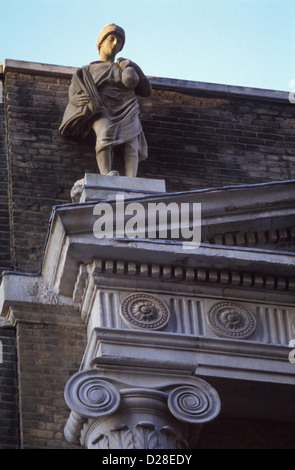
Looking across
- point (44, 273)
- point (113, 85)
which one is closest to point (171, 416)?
point (44, 273)

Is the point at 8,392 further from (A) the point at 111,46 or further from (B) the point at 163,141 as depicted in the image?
(A) the point at 111,46

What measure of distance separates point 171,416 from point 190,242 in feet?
6.06

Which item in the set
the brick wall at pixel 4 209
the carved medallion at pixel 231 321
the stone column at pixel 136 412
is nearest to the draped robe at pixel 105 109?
the brick wall at pixel 4 209

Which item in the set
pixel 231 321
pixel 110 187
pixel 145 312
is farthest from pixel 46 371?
pixel 110 187

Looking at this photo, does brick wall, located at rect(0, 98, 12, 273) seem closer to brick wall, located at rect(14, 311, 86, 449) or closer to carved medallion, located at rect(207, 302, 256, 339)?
brick wall, located at rect(14, 311, 86, 449)

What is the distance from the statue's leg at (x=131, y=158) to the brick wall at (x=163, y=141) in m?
0.61

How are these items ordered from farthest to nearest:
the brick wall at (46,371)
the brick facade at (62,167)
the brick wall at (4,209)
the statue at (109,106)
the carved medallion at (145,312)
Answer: the statue at (109,106), the brick wall at (4,209), the brick facade at (62,167), the brick wall at (46,371), the carved medallion at (145,312)

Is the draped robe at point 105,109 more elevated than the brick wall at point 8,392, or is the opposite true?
the draped robe at point 105,109

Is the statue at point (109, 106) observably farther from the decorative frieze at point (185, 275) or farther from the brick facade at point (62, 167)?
the decorative frieze at point (185, 275)

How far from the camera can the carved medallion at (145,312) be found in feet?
A: 41.3

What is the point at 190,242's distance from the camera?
42.2 ft

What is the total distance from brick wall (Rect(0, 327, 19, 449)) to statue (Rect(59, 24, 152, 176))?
2.61m

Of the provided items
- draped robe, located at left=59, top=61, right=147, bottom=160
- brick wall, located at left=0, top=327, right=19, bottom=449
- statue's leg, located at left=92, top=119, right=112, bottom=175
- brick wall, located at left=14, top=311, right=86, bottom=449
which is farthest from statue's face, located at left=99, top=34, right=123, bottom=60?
brick wall, located at left=0, top=327, right=19, bottom=449

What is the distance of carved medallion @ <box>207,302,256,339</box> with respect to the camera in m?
12.8
